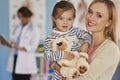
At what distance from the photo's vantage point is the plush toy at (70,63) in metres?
0.85

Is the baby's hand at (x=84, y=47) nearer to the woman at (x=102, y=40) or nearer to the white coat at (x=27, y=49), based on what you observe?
the woman at (x=102, y=40)

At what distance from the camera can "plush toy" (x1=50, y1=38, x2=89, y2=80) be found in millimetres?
850

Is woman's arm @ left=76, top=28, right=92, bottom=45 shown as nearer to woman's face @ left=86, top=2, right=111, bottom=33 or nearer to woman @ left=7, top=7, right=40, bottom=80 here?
woman's face @ left=86, top=2, right=111, bottom=33

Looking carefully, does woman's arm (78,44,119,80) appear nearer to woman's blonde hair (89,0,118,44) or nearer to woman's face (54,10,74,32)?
woman's blonde hair (89,0,118,44)

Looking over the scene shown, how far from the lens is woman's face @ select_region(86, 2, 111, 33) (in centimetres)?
85

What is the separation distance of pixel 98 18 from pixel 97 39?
0.09 meters

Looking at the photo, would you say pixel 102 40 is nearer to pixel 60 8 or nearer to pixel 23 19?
pixel 60 8

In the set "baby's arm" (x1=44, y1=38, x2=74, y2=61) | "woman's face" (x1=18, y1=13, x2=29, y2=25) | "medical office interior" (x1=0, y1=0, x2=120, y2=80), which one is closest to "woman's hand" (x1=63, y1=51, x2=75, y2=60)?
"baby's arm" (x1=44, y1=38, x2=74, y2=61)

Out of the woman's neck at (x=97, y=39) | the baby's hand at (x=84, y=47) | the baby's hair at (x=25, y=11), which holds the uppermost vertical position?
the baby's hair at (x=25, y=11)

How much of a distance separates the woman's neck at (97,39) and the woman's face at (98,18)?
0.06ft

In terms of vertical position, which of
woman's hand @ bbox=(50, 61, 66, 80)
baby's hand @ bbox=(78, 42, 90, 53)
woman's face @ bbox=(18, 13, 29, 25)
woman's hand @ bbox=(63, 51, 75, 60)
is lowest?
woman's hand @ bbox=(50, 61, 66, 80)

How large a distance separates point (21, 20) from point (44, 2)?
0.43 ft

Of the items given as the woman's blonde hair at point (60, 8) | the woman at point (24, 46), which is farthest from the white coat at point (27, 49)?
the woman's blonde hair at point (60, 8)

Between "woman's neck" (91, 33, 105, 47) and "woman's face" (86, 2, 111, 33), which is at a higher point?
"woman's face" (86, 2, 111, 33)
